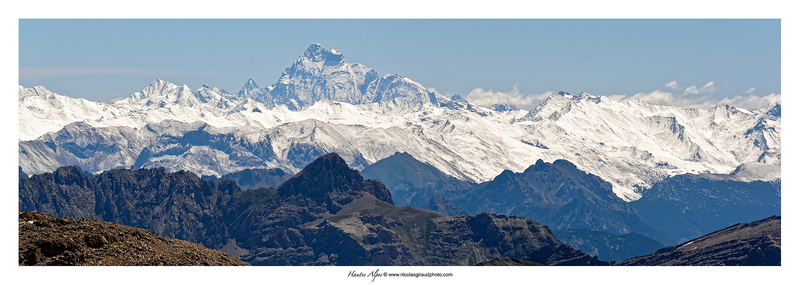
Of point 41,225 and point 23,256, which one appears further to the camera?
point 41,225
